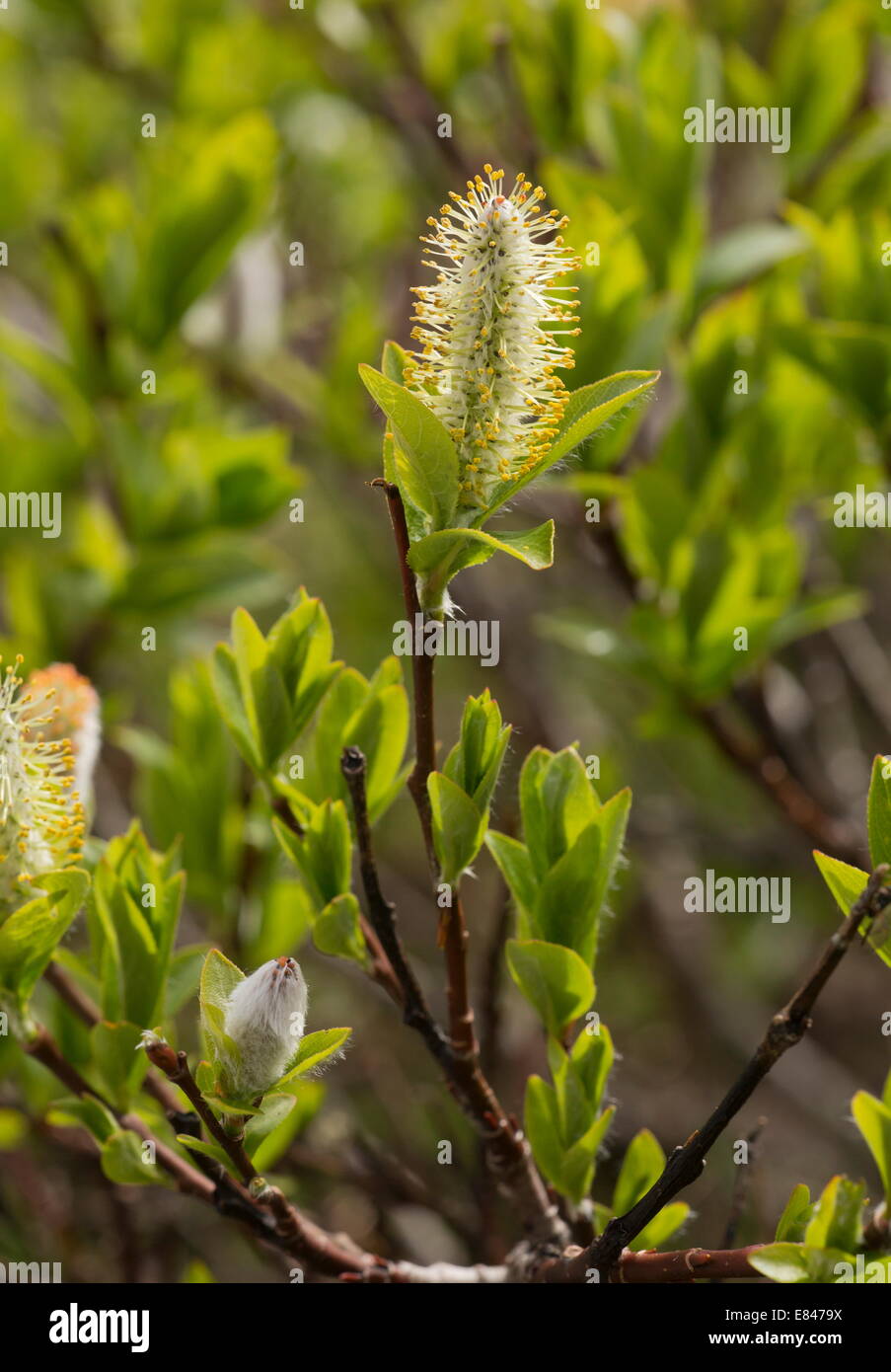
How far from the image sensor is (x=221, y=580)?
186cm

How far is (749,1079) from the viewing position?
877 mm

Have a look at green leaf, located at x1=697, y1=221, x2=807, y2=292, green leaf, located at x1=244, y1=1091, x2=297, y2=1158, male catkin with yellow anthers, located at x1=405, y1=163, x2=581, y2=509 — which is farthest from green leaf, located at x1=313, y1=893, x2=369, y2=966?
green leaf, located at x1=697, y1=221, x2=807, y2=292

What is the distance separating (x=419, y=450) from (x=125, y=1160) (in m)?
0.63

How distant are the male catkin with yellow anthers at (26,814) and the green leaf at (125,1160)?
0.71ft

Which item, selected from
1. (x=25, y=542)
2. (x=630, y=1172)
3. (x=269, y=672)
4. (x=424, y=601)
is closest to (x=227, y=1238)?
(x=25, y=542)

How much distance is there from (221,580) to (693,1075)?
1598mm

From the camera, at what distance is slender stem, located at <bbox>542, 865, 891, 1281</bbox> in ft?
2.71

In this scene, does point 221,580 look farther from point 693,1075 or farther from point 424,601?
point 693,1075

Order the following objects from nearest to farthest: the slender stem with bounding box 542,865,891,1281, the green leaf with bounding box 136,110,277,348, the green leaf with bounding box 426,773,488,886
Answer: the slender stem with bounding box 542,865,891,1281
the green leaf with bounding box 426,773,488,886
the green leaf with bounding box 136,110,277,348

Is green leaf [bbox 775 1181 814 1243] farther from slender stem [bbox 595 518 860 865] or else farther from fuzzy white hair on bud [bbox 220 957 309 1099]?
slender stem [bbox 595 518 860 865]

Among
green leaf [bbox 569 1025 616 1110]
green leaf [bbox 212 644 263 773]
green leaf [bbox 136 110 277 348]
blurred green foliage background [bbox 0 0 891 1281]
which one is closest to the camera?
green leaf [bbox 569 1025 616 1110]

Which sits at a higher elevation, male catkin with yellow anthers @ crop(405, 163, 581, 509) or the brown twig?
male catkin with yellow anthers @ crop(405, 163, 581, 509)

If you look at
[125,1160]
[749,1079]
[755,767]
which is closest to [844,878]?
[749,1079]
